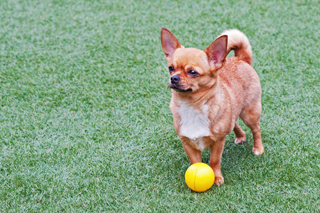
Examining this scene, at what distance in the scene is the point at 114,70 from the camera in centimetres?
499

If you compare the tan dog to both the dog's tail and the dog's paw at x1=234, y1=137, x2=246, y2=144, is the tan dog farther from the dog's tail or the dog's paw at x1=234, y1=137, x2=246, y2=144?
the dog's paw at x1=234, y1=137, x2=246, y2=144

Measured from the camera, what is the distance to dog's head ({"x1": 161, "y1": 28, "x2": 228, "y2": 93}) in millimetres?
2664

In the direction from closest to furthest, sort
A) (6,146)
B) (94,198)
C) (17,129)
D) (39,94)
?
(94,198) < (6,146) < (17,129) < (39,94)

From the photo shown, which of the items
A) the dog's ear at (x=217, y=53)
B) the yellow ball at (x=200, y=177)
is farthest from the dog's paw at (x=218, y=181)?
the dog's ear at (x=217, y=53)

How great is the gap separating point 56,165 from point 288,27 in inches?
177

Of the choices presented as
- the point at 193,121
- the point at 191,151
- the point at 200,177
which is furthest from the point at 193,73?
the point at 200,177

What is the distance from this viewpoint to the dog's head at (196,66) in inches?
105

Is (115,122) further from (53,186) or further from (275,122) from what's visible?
(275,122)

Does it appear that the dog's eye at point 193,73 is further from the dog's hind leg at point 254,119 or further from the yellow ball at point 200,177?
the dog's hind leg at point 254,119

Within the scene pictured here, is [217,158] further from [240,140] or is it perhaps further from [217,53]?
[217,53]

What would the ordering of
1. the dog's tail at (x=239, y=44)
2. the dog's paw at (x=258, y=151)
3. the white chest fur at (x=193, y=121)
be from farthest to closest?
1. the dog's paw at (x=258, y=151)
2. the dog's tail at (x=239, y=44)
3. the white chest fur at (x=193, y=121)

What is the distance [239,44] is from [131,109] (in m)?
1.59

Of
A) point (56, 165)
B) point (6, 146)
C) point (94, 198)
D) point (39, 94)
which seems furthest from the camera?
point (39, 94)

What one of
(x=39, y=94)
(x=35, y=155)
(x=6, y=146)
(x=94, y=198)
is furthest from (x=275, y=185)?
(x=39, y=94)
